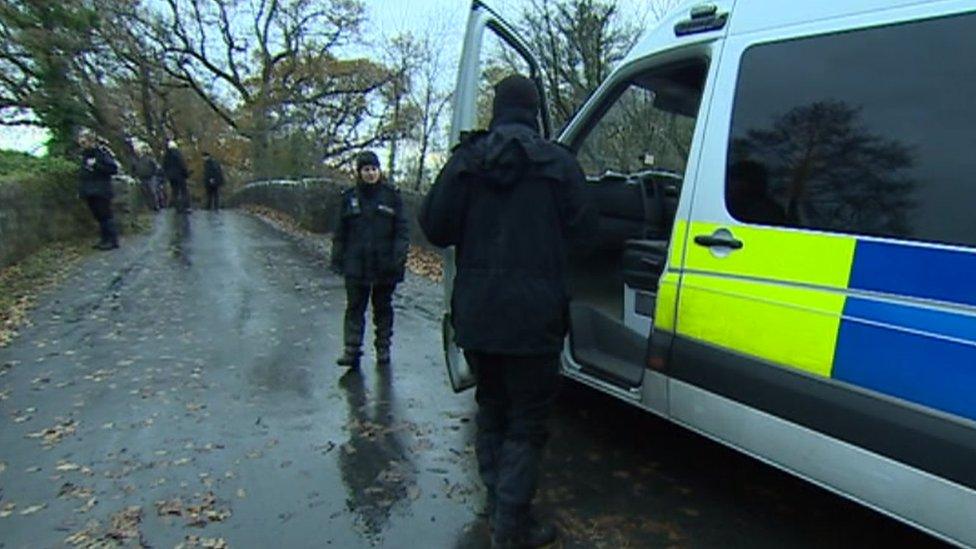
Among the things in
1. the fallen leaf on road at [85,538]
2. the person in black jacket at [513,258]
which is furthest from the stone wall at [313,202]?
the person in black jacket at [513,258]

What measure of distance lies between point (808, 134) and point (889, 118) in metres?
0.31

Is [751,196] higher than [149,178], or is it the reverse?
[751,196]

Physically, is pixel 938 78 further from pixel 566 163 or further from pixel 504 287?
pixel 504 287

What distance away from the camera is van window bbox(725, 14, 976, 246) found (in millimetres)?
2160

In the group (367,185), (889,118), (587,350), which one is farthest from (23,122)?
(889,118)

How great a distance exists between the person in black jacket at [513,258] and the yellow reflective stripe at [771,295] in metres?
0.54

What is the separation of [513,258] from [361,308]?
9.70 feet

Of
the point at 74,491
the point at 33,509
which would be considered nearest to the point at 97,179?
the point at 74,491

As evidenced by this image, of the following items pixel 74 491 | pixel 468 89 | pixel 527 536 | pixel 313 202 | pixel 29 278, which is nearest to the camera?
pixel 527 536

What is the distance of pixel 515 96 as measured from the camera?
2.76 metres

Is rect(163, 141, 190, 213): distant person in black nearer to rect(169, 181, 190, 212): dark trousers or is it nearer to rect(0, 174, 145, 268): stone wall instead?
rect(169, 181, 190, 212): dark trousers

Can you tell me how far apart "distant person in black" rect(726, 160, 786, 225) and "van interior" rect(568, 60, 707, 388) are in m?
0.54

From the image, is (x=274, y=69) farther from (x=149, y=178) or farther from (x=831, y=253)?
(x=831, y=253)

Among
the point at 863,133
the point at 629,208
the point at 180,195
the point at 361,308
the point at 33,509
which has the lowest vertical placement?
the point at 33,509
